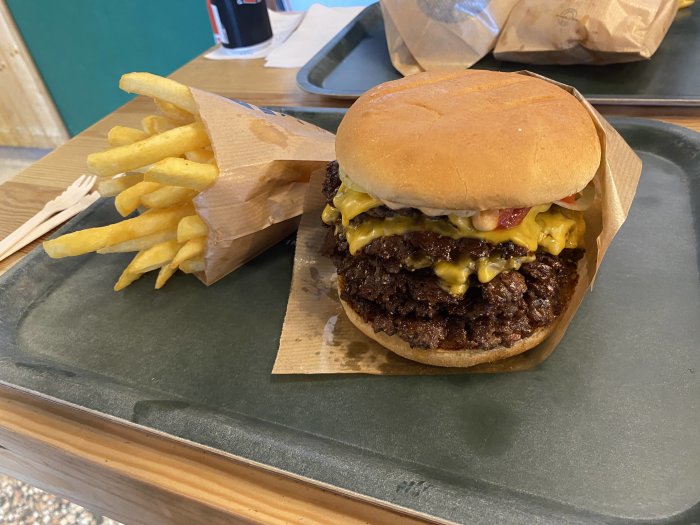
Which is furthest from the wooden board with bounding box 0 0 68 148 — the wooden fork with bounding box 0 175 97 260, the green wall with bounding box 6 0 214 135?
the wooden fork with bounding box 0 175 97 260

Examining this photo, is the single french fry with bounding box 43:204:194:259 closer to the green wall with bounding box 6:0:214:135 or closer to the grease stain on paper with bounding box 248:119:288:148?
the grease stain on paper with bounding box 248:119:288:148

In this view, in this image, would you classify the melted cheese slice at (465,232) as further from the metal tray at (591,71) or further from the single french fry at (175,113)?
the metal tray at (591,71)

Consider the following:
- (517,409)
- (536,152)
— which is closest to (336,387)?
(517,409)

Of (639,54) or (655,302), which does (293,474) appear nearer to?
(655,302)

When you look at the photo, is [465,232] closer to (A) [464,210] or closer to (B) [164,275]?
(A) [464,210]

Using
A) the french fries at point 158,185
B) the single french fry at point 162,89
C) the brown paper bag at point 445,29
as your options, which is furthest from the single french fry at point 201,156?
the brown paper bag at point 445,29

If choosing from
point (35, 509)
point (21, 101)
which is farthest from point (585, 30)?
point (21, 101)
